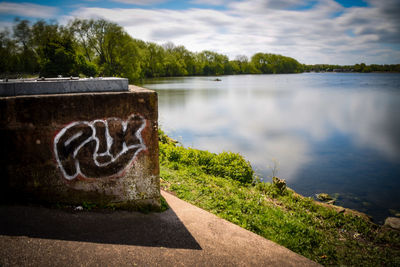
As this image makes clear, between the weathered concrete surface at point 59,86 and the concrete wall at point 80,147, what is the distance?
0.23 metres

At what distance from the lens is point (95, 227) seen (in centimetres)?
390

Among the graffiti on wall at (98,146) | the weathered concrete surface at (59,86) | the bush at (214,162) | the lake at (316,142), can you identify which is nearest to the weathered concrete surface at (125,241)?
the graffiti on wall at (98,146)

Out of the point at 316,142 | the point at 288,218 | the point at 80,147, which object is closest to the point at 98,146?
the point at 80,147

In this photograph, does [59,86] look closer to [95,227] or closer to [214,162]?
[95,227]

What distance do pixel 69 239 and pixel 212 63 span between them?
12886 centimetres

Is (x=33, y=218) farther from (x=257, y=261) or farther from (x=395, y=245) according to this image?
(x=395, y=245)

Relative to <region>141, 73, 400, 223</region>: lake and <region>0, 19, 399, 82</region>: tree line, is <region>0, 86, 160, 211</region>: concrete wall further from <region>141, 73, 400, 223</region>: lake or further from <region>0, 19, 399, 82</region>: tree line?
<region>0, 19, 399, 82</region>: tree line

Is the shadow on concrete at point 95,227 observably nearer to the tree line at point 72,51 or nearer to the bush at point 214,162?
the bush at point 214,162

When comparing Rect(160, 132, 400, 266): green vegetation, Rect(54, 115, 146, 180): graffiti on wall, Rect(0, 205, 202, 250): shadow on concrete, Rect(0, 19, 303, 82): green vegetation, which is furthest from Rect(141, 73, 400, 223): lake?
Rect(0, 19, 303, 82): green vegetation

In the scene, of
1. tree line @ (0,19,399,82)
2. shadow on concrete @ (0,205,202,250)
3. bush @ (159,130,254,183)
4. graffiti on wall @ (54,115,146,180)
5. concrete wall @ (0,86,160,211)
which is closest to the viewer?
shadow on concrete @ (0,205,202,250)

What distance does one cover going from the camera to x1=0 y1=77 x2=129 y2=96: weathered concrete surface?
155 inches

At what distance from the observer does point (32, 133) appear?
3980mm

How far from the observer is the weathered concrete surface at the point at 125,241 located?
3.28 metres

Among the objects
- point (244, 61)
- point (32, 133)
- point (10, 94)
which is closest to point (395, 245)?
point (32, 133)
